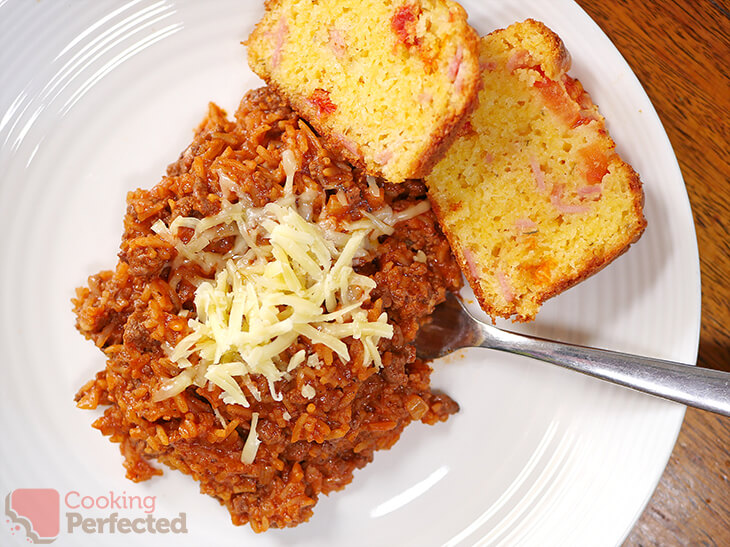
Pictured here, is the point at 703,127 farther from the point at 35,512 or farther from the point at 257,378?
the point at 35,512

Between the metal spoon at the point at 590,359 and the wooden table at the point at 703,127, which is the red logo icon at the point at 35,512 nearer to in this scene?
the metal spoon at the point at 590,359

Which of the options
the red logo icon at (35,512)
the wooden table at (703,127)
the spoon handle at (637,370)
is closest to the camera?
the spoon handle at (637,370)

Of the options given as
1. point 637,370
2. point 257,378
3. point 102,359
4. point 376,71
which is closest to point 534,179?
point 376,71

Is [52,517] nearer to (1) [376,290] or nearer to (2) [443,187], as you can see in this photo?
(1) [376,290]

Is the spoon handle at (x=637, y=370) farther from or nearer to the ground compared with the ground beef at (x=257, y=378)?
nearer to the ground

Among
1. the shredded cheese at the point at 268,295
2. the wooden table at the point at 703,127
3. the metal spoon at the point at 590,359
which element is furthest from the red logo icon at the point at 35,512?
the wooden table at the point at 703,127

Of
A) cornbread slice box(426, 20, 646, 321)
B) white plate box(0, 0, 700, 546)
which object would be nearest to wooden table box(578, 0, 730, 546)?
white plate box(0, 0, 700, 546)
